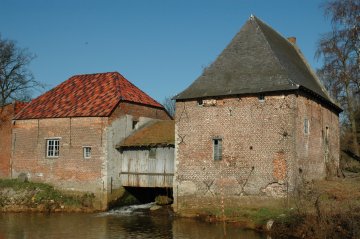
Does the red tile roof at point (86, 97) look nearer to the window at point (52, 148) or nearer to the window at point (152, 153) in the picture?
the window at point (52, 148)

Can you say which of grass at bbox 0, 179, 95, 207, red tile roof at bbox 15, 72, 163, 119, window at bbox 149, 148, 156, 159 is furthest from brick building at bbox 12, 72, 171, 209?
window at bbox 149, 148, 156, 159

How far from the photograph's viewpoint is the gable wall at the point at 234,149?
58.8 feet

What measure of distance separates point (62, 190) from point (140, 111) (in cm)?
609

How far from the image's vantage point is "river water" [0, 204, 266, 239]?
15.6 metres

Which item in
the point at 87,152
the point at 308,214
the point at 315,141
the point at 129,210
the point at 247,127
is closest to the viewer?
the point at 308,214

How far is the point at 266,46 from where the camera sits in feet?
65.3

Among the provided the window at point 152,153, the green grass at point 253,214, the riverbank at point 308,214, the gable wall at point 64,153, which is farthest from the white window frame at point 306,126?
the gable wall at point 64,153

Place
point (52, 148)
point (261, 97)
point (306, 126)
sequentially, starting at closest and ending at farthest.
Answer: point (261, 97) → point (306, 126) → point (52, 148)

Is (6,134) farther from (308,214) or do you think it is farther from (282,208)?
(308,214)

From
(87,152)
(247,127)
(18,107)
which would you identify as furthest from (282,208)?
(18,107)

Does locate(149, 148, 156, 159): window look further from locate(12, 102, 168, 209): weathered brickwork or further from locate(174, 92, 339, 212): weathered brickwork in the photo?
locate(174, 92, 339, 212): weathered brickwork

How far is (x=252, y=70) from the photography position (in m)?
19.3

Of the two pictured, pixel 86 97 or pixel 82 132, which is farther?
pixel 86 97

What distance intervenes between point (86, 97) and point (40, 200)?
6.18 metres
